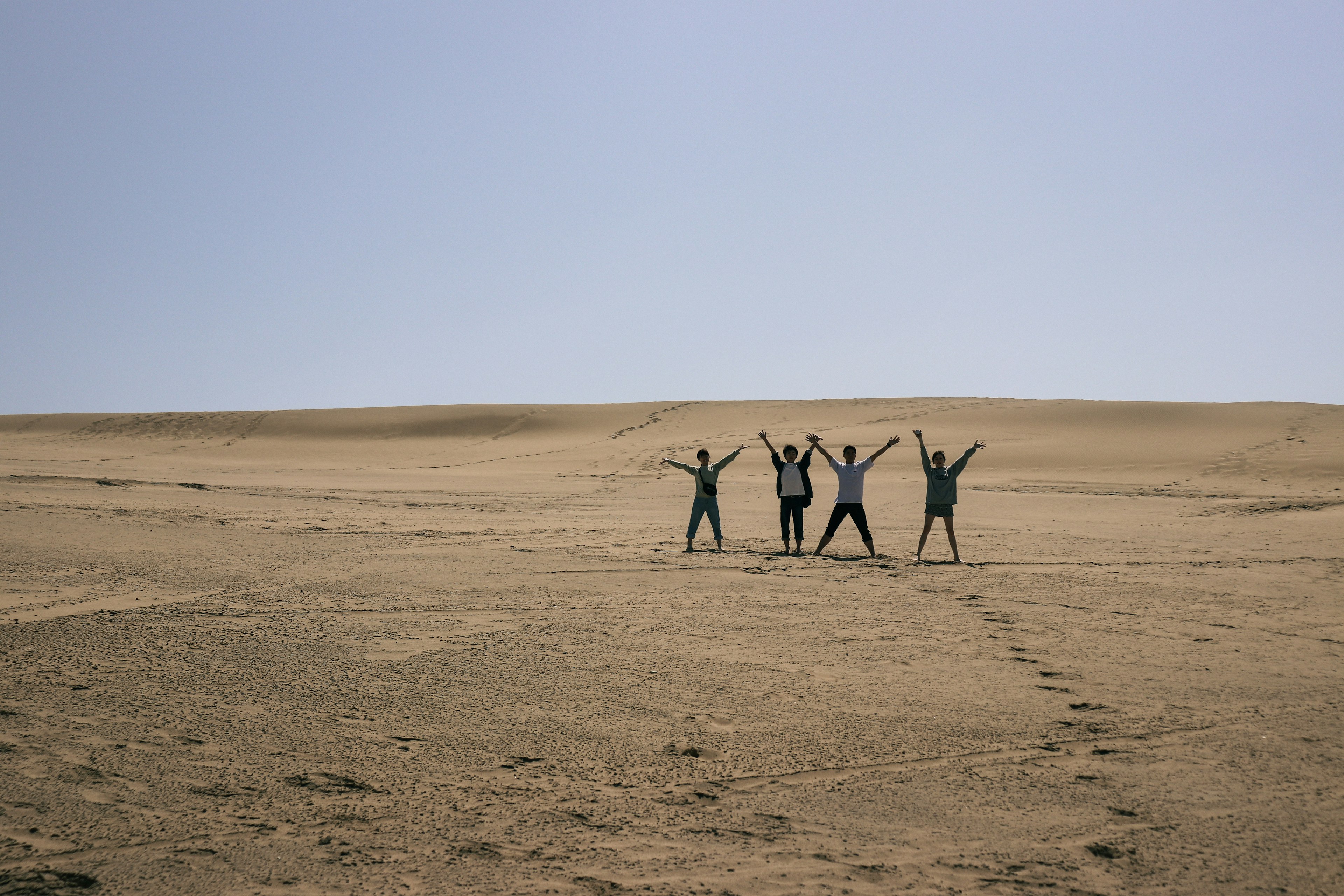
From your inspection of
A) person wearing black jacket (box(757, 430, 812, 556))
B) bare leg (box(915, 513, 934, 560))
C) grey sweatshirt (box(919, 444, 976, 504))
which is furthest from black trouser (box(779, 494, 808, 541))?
grey sweatshirt (box(919, 444, 976, 504))

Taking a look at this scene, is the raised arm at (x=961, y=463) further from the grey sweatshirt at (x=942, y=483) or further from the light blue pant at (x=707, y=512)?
the light blue pant at (x=707, y=512)

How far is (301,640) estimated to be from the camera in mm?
5859

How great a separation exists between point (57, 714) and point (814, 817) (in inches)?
145

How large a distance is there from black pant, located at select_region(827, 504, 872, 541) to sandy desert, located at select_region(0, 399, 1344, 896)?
0.43 metres

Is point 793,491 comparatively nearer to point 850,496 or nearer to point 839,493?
point 839,493

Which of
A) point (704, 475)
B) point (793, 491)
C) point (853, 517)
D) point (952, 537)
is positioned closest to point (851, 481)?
point (853, 517)

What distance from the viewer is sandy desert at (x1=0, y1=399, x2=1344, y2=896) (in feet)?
10.0

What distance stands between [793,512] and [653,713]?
686cm

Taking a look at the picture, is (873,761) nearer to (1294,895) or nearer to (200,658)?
(1294,895)

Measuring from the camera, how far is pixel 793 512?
440 inches

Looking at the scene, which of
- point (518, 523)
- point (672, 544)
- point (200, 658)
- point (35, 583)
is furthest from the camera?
point (518, 523)

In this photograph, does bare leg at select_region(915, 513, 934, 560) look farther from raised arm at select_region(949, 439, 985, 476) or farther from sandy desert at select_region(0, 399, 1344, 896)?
raised arm at select_region(949, 439, 985, 476)

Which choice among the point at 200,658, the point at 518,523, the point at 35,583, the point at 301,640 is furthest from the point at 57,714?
the point at 518,523

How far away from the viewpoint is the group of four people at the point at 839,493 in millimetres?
10219
